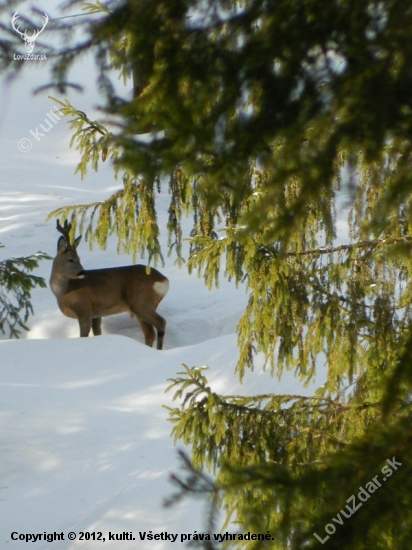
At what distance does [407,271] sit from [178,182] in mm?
1287

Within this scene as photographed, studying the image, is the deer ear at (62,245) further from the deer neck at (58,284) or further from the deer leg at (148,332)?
the deer leg at (148,332)

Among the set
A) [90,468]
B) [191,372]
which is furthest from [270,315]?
[90,468]

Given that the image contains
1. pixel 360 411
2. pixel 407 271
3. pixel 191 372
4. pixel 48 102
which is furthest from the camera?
pixel 48 102

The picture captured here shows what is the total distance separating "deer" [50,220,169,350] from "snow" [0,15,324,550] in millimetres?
558

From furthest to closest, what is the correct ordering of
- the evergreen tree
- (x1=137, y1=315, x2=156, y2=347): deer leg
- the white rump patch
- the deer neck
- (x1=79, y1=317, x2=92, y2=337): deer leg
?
(x1=137, y1=315, x2=156, y2=347): deer leg → the deer neck → the white rump patch → (x1=79, y1=317, x2=92, y2=337): deer leg → the evergreen tree

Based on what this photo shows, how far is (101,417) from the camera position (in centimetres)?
696

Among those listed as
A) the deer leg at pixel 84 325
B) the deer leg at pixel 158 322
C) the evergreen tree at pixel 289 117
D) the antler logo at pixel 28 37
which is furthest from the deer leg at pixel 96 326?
the antler logo at pixel 28 37

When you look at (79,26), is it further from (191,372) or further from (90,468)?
(90,468)

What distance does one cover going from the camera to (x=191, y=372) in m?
4.00

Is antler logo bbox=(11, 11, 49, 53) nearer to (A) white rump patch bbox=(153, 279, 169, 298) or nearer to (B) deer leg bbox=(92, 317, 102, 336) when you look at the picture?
(A) white rump patch bbox=(153, 279, 169, 298)

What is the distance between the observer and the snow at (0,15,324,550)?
16.7 feet

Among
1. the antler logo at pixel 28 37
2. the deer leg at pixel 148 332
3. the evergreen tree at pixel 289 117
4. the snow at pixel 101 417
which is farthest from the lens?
the deer leg at pixel 148 332

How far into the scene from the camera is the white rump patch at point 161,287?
12.6 m

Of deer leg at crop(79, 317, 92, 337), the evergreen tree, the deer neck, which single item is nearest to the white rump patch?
deer leg at crop(79, 317, 92, 337)
